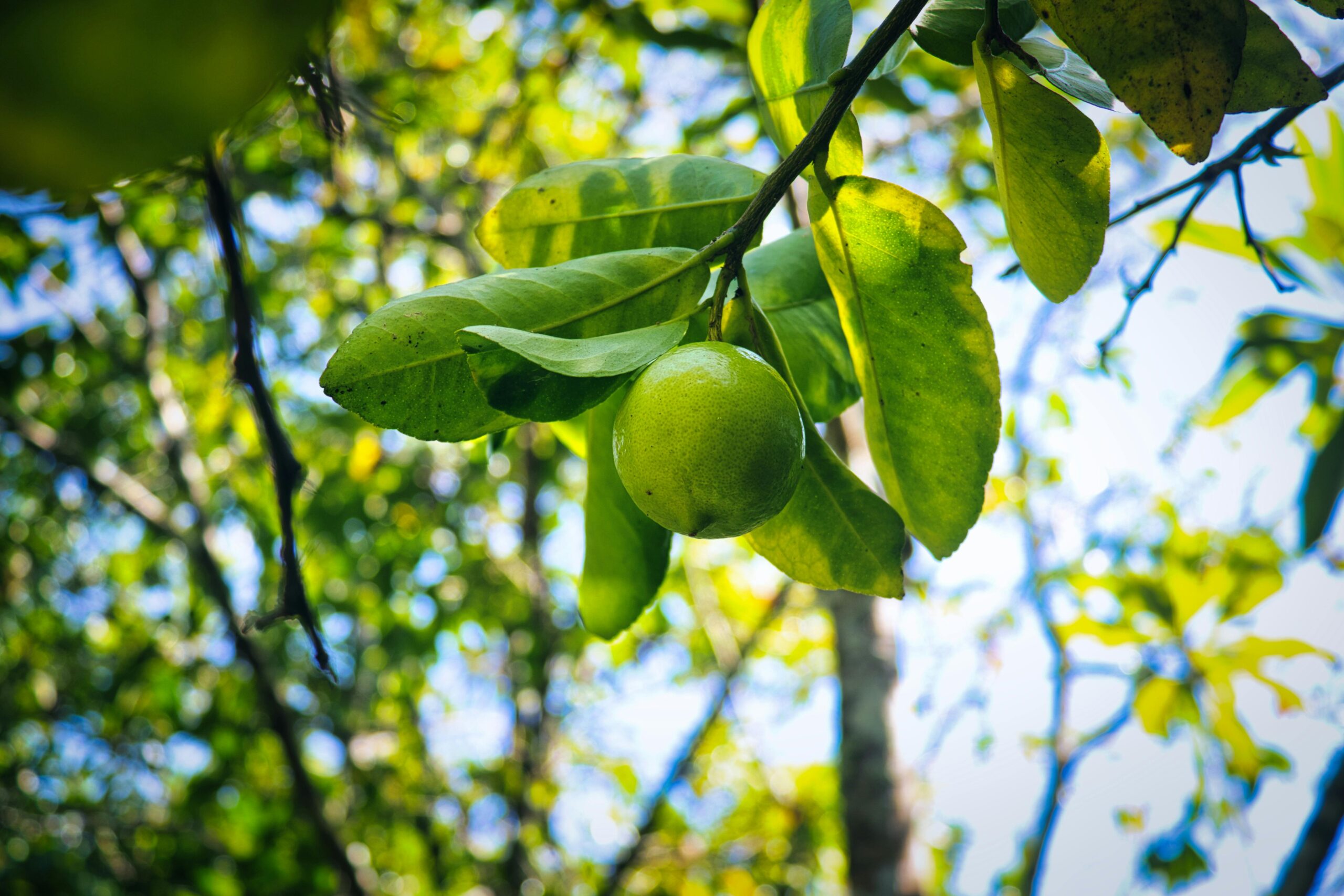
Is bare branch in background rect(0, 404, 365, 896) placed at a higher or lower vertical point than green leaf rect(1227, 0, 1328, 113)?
lower

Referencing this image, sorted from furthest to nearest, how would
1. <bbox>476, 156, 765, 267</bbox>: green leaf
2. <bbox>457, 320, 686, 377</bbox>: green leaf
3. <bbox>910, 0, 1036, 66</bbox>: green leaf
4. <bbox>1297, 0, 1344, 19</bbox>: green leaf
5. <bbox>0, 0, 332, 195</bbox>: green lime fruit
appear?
<bbox>476, 156, 765, 267</bbox>: green leaf → <bbox>910, 0, 1036, 66</bbox>: green leaf → <bbox>1297, 0, 1344, 19</bbox>: green leaf → <bbox>457, 320, 686, 377</bbox>: green leaf → <bbox>0, 0, 332, 195</bbox>: green lime fruit

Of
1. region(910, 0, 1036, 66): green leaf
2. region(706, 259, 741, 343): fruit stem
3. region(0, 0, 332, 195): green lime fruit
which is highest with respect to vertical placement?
region(0, 0, 332, 195): green lime fruit

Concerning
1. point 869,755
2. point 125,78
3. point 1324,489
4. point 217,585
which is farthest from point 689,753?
point 125,78

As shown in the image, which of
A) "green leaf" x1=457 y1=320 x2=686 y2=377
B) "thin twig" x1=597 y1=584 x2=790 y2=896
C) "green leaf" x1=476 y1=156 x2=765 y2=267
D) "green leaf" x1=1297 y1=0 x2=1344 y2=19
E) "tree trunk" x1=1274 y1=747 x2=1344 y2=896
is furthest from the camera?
"thin twig" x1=597 y1=584 x2=790 y2=896

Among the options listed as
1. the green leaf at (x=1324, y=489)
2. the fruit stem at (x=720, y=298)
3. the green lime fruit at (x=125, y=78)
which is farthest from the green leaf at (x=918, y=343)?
the green leaf at (x=1324, y=489)

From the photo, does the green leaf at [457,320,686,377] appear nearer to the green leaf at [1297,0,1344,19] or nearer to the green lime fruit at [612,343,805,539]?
the green lime fruit at [612,343,805,539]

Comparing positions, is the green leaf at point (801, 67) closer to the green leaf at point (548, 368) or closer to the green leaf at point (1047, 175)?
the green leaf at point (1047, 175)

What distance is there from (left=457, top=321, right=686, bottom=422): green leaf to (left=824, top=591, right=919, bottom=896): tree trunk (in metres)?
1.83

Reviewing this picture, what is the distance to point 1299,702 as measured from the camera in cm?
322

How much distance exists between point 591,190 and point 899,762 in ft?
7.15

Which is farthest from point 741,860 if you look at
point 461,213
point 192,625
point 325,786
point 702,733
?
point 461,213

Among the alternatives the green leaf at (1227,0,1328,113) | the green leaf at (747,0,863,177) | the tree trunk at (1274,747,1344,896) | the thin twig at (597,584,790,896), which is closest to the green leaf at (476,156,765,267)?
the green leaf at (747,0,863,177)

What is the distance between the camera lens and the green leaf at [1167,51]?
26.5 inches

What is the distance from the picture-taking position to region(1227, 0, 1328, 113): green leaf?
0.78 meters
